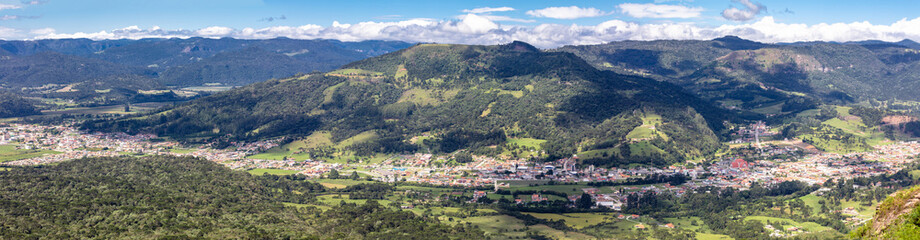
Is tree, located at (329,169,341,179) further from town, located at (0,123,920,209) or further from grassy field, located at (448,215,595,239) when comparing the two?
grassy field, located at (448,215,595,239)

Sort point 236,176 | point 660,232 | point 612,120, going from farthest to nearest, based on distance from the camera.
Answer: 1. point 612,120
2. point 236,176
3. point 660,232

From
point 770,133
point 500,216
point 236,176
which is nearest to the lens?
point 500,216

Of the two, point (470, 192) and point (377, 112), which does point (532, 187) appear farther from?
point (377, 112)

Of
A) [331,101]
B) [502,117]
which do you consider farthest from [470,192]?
[331,101]

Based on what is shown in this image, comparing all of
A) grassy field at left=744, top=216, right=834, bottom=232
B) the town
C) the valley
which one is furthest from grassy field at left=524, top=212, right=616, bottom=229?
grassy field at left=744, top=216, right=834, bottom=232

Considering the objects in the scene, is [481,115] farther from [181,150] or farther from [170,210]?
[170,210]

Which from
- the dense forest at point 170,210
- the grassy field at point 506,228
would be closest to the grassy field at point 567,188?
the grassy field at point 506,228

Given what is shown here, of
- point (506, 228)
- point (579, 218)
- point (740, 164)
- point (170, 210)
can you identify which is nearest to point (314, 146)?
point (170, 210)
